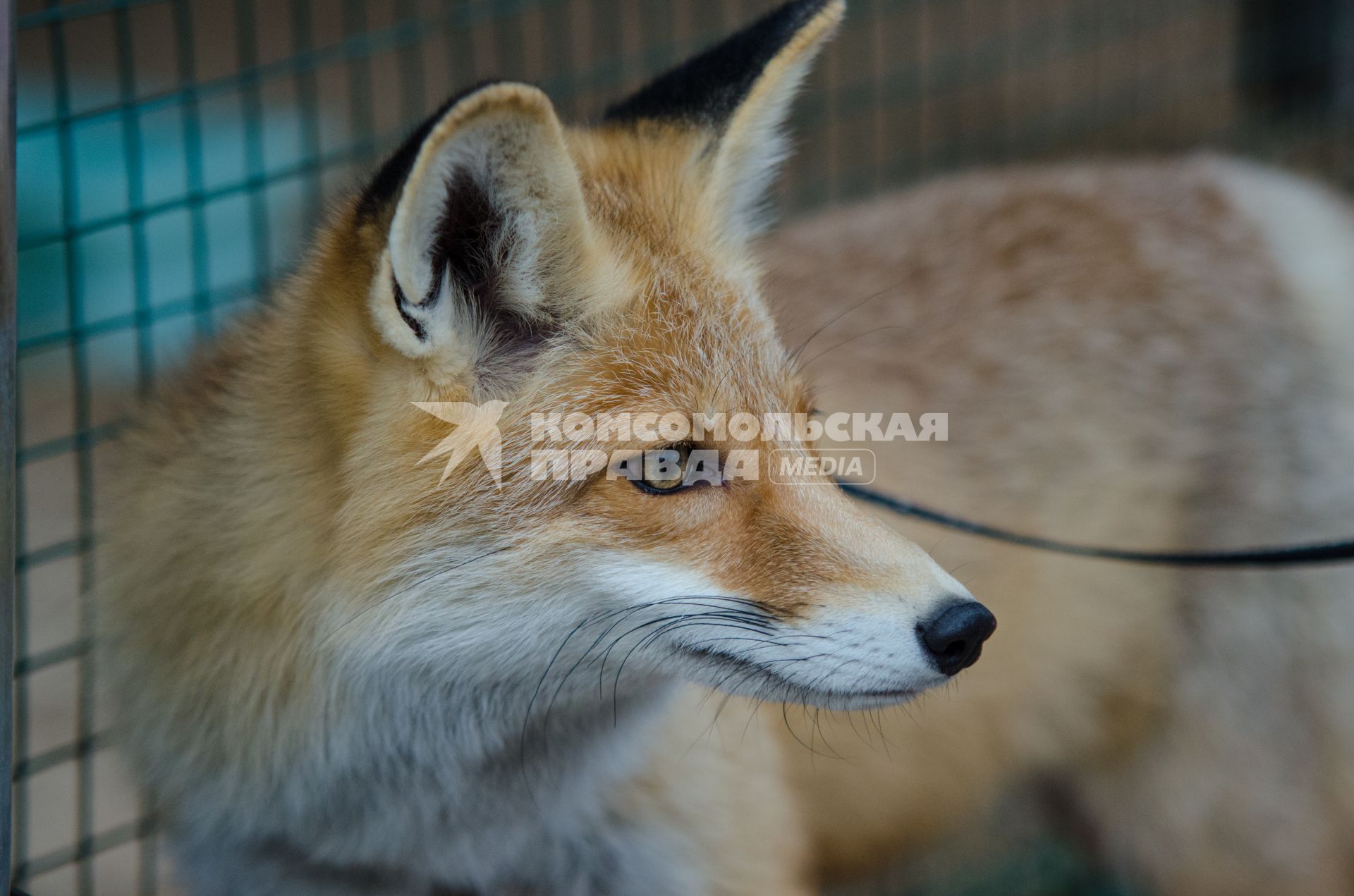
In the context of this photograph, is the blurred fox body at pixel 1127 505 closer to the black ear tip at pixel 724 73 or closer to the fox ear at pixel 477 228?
the black ear tip at pixel 724 73

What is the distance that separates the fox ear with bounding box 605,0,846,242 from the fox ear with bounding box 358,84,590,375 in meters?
0.48

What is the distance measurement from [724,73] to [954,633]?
3.70 feet

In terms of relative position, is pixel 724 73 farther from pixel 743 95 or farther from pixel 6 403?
pixel 6 403

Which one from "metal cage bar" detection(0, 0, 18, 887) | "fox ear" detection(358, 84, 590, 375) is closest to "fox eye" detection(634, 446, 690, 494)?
"fox ear" detection(358, 84, 590, 375)

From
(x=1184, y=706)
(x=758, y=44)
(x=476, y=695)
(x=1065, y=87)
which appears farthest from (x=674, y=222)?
(x=1065, y=87)

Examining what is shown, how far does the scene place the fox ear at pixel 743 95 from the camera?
6.80 ft

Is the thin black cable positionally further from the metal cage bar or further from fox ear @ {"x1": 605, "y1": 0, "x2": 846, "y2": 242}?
the metal cage bar

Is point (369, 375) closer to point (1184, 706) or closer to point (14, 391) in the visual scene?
point (14, 391)

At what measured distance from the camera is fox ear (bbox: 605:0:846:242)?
207 centimetres

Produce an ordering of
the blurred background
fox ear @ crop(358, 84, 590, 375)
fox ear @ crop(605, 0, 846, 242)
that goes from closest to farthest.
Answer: fox ear @ crop(358, 84, 590, 375) → fox ear @ crop(605, 0, 846, 242) → the blurred background

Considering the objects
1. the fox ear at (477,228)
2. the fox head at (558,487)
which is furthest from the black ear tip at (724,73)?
the fox ear at (477,228)

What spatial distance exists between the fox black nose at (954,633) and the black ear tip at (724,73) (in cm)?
102

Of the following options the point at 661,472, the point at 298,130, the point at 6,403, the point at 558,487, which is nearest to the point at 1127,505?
the point at 661,472

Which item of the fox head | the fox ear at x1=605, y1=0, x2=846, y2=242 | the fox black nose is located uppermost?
the fox ear at x1=605, y1=0, x2=846, y2=242
